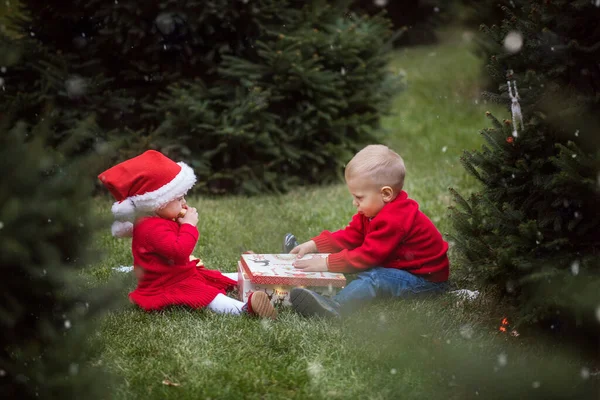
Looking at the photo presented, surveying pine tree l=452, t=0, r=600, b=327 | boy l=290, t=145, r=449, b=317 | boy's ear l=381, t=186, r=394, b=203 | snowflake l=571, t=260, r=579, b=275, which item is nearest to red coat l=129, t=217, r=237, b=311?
boy l=290, t=145, r=449, b=317

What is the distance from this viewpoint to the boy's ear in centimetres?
416

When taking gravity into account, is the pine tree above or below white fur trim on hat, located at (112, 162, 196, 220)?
above

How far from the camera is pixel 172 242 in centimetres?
394

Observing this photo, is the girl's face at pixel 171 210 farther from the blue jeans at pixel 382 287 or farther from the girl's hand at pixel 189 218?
the blue jeans at pixel 382 287

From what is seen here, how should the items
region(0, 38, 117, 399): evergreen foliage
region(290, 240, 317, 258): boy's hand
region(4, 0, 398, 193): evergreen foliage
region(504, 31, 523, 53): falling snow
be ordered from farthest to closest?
region(4, 0, 398, 193): evergreen foliage, region(290, 240, 317, 258): boy's hand, region(504, 31, 523, 53): falling snow, region(0, 38, 117, 399): evergreen foliage

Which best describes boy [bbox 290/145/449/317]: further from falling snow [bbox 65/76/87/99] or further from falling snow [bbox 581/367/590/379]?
falling snow [bbox 65/76/87/99]

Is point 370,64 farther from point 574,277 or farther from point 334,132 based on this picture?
point 574,277

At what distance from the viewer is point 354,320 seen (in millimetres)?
3748

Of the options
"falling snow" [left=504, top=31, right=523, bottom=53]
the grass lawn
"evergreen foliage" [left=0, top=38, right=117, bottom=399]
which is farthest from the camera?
"falling snow" [left=504, top=31, right=523, bottom=53]

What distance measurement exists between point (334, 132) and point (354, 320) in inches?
156

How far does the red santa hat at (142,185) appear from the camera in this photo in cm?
398

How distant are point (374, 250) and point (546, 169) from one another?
1.06 m

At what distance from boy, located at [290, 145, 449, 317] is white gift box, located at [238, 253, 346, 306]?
0.23 feet

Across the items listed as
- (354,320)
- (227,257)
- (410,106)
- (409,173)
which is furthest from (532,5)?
(410,106)
